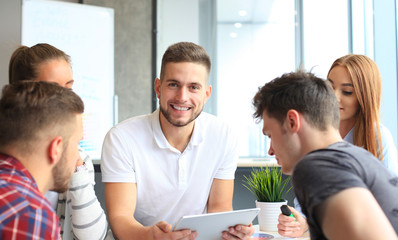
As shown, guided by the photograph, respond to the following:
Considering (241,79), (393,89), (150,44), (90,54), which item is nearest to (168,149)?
(393,89)

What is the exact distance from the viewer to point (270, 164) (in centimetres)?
276

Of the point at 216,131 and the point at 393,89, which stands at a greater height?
the point at 393,89

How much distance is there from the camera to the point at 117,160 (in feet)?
6.39

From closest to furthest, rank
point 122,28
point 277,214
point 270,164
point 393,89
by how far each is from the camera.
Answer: point 277,214 < point 270,164 < point 393,89 < point 122,28

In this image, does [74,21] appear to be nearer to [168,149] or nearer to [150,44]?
[150,44]

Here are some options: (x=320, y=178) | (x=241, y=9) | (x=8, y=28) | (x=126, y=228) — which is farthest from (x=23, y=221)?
(x=241, y=9)

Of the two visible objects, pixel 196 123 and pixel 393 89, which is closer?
pixel 196 123

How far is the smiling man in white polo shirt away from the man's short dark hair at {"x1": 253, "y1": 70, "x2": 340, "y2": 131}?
0.82 metres

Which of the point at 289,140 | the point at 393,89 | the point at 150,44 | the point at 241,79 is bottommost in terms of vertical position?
the point at 289,140

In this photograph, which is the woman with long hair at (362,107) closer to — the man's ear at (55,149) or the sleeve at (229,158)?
the sleeve at (229,158)

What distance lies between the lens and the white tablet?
144 centimetres

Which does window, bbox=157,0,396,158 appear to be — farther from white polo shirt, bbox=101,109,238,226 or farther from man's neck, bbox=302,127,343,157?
man's neck, bbox=302,127,343,157

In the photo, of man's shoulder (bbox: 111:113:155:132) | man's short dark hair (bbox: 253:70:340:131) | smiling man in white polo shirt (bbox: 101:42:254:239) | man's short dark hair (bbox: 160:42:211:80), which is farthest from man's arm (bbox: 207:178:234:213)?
man's short dark hair (bbox: 253:70:340:131)

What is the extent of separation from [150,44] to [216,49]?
0.94 m
